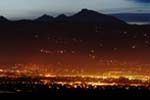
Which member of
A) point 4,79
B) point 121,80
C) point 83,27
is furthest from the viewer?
point 83,27

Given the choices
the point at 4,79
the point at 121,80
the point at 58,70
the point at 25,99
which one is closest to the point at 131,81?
the point at 121,80

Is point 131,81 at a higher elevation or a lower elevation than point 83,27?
lower

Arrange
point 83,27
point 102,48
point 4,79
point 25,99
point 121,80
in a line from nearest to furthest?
point 25,99, point 4,79, point 121,80, point 102,48, point 83,27

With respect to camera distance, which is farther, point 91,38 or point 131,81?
point 91,38

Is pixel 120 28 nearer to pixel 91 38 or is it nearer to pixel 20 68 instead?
pixel 91 38

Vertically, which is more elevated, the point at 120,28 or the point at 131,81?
the point at 120,28

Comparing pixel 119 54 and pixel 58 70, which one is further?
pixel 119 54

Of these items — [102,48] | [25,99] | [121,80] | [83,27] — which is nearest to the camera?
[25,99]

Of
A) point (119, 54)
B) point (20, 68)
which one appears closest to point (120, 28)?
point (119, 54)

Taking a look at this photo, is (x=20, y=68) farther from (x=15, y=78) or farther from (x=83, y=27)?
(x=83, y=27)
